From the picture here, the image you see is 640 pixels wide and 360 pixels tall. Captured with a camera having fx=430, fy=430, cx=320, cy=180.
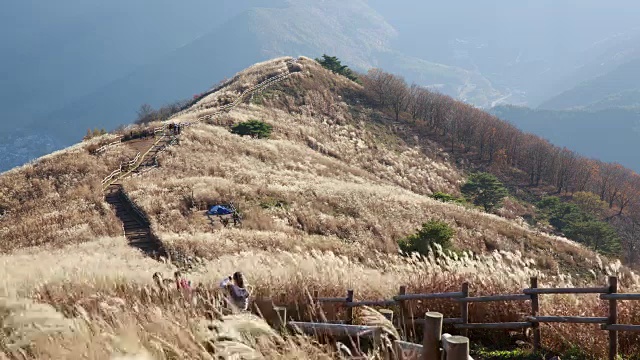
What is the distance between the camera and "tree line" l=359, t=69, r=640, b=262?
80812 mm

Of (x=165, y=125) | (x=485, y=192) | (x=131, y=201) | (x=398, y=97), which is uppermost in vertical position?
(x=398, y=97)

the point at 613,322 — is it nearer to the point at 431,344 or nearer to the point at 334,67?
the point at 431,344

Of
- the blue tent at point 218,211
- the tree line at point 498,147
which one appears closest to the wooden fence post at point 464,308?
the blue tent at point 218,211

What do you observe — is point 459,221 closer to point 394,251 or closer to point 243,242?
point 394,251

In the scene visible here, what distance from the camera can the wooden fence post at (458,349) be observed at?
2629mm

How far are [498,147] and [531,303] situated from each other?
86662 millimetres

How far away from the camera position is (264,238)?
19047 millimetres

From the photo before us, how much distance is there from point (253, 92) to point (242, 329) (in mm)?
63365

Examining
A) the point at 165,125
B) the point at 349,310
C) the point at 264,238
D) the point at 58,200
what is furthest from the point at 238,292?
the point at 165,125

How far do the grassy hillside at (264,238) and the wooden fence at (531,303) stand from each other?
12.3 inches

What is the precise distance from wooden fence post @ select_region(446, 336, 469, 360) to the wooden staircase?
14814mm

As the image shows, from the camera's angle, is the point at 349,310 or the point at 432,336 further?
the point at 349,310

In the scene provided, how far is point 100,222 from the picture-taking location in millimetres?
21031

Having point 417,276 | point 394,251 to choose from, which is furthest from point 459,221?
point 417,276
